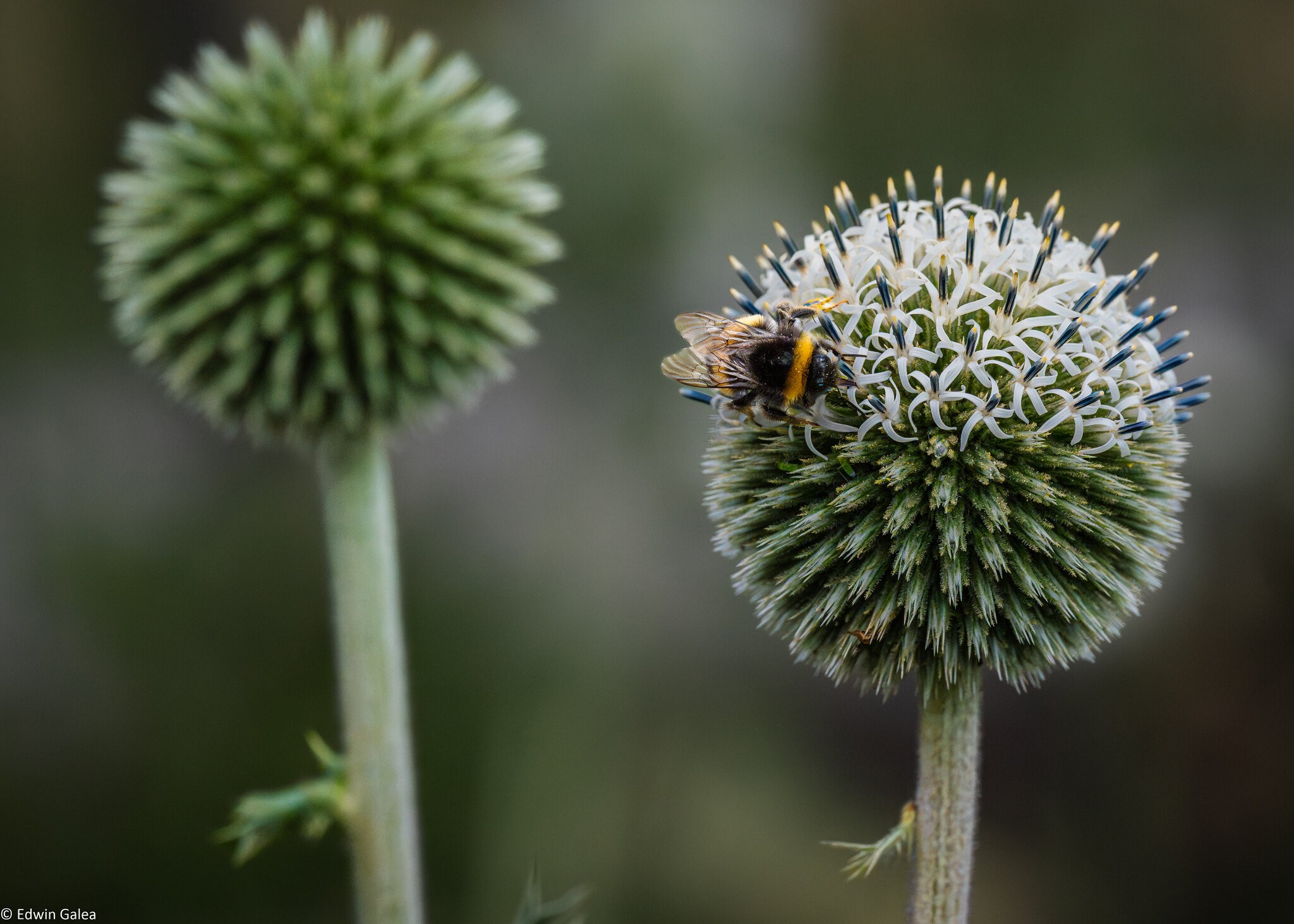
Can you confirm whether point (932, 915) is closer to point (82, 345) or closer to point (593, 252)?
point (593, 252)

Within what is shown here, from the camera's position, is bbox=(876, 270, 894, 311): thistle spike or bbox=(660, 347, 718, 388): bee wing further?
bbox=(660, 347, 718, 388): bee wing

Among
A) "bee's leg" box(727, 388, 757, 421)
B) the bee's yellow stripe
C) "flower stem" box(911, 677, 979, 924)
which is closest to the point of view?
"flower stem" box(911, 677, 979, 924)

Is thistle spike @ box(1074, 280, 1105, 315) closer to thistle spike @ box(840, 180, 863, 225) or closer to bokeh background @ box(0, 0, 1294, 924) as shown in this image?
thistle spike @ box(840, 180, 863, 225)

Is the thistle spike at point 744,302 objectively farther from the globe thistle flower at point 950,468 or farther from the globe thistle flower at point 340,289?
the globe thistle flower at point 340,289

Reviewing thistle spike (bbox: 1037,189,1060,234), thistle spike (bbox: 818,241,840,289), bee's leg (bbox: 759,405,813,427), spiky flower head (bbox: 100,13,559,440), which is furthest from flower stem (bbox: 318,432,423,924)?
thistle spike (bbox: 1037,189,1060,234)

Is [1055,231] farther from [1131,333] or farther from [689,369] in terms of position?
[689,369]

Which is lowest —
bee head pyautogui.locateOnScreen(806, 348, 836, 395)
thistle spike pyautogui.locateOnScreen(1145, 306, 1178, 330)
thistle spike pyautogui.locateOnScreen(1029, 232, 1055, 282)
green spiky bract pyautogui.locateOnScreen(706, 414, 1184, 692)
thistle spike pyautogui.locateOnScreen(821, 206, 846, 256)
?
green spiky bract pyautogui.locateOnScreen(706, 414, 1184, 692)

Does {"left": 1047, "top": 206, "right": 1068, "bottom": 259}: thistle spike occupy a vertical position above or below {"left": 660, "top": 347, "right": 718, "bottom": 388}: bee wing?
above

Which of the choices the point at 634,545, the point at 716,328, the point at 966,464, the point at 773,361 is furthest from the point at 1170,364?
the point at 634,545

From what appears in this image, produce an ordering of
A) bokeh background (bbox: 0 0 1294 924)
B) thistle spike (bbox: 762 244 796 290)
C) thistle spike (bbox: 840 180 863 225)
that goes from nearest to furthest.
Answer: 1. thistle spike (bbox: 762 244 796 290)
2. thistle spike (bbox: 840 180 863 225)
3. bokeh background (bbox: 0 0 1294 924)

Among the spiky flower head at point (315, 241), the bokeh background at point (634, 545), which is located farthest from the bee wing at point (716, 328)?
the bokeh background at point (634, 545)
